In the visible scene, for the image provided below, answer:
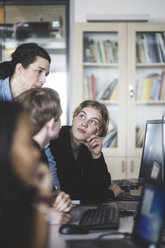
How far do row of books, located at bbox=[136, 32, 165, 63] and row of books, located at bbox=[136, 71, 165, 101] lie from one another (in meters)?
0.15

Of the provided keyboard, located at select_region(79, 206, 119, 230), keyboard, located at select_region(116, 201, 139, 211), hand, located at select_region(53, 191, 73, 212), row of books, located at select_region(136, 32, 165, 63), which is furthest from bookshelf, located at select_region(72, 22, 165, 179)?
hand, located at select_region(53, 191, 73, 212)

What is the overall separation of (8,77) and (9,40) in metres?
1.74

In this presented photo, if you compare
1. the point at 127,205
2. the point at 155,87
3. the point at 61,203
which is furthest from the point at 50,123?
the point at 155,87

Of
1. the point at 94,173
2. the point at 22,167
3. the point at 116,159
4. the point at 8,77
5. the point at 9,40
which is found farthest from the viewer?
the point at 9,40

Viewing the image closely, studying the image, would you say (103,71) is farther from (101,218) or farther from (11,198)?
(11,198)

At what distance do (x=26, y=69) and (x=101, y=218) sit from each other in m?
1.12

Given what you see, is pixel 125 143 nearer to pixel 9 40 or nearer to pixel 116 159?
pixel 116 159

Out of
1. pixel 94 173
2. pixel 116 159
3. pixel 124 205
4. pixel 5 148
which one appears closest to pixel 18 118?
pixel 5 148

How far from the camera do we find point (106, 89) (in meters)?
3.46

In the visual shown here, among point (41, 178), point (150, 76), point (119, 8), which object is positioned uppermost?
point (119, 8)

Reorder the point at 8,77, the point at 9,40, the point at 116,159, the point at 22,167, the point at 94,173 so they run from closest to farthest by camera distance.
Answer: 1. the point at 22,167
2. the point at 8,77
3. the point at 94,173
4. the point at 116,159
5. the point at 9,40

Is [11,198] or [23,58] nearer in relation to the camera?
[11,198]

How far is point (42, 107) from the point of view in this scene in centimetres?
120

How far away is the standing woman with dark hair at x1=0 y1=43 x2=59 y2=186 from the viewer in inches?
82.7
